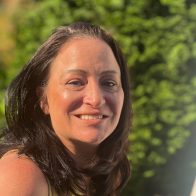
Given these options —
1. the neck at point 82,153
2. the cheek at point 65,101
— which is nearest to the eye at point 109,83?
the cheek at point 65,101

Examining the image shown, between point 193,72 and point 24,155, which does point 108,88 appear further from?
point 193,72

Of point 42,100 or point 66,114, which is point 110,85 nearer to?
point 66,114

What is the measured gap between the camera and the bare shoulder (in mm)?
2297

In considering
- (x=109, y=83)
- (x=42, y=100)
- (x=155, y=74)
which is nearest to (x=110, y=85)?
(x=109, y=83)

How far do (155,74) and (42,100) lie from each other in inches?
108

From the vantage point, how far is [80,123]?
7.95 ft

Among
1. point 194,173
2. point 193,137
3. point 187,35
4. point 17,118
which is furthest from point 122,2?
point 17,118

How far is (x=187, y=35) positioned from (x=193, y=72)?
0.31 metres

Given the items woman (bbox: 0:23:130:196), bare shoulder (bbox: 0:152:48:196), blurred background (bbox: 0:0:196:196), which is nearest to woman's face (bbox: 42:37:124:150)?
woman (bbox: 0:23:130:196)

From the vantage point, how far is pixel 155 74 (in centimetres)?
524

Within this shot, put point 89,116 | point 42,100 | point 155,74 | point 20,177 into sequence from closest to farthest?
point 20,177, point 89,116, point 42,100, point 155,74

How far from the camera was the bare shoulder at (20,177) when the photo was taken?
230 cm

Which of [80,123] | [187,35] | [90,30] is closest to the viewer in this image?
[80,123]

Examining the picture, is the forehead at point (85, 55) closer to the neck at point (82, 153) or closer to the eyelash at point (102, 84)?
the eyelash at point (102, 84)
